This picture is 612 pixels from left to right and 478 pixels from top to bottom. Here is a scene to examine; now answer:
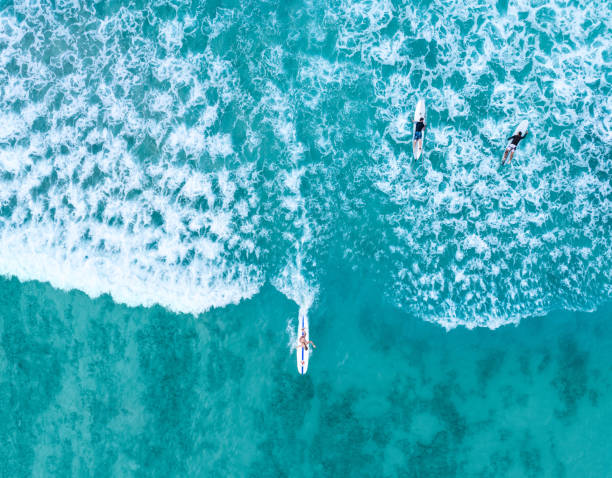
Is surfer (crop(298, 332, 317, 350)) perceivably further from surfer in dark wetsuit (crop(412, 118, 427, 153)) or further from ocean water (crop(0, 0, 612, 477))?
surfer in dark wetsuit (crop(412, 118, 427, 153))

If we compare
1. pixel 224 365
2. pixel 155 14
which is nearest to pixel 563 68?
pixel 155 14

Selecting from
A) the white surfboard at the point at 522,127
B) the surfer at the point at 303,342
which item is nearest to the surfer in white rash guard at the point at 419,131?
the white surfboard at the point at 522,127

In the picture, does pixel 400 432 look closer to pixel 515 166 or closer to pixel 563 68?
pixel 515 166

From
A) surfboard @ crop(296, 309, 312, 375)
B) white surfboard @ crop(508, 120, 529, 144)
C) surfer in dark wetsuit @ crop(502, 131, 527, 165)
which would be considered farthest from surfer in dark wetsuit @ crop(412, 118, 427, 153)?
surfboard @ crop(296, 309, 312, 375)

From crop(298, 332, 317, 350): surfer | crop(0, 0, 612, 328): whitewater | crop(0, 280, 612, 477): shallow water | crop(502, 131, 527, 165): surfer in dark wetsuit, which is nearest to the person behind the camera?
crop(298, 332, 317, 350): surfer

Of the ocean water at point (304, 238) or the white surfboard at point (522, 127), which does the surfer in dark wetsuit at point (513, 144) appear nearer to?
the white surfboard at point (522, 127)

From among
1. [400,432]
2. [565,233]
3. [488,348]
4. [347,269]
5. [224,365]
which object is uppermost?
[565,233]

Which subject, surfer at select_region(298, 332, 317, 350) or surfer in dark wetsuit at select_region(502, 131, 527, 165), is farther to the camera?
surfer in dark wetsuit at select_region(502, 131, 527, 165)
